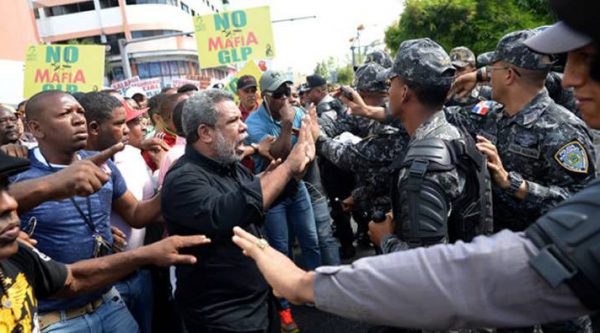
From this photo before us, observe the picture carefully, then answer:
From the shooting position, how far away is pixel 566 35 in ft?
3.29

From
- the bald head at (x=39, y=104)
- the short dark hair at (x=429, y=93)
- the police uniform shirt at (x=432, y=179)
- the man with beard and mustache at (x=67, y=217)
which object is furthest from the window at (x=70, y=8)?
the police uniform shirt at (x=432, y=179)

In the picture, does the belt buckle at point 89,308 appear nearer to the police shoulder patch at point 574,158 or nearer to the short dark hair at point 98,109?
the short dark hair at point 98,109

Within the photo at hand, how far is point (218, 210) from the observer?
207 cm

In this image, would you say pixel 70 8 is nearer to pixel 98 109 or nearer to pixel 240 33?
pixel 240 33

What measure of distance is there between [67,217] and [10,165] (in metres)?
0.93

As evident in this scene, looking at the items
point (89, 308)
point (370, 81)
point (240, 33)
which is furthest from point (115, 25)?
point (89, 308)

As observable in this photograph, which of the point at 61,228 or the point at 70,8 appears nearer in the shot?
the point at 61,228

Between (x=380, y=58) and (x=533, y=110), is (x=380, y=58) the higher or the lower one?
the higher one

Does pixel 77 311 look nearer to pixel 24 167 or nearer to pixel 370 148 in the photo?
pixel 24 167

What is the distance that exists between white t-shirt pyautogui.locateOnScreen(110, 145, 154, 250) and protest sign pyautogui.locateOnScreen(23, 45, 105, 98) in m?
4.01

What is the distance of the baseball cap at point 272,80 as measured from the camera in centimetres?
418

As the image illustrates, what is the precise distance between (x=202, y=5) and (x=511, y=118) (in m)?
62.5

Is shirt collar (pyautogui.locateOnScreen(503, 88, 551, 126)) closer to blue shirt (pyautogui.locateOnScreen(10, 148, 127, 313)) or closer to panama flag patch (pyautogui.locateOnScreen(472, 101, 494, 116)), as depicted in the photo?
panama flag patch (pyautogui.locateOnScreen(472, 101, 494, 116))

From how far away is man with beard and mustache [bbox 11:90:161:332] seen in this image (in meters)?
2.14
